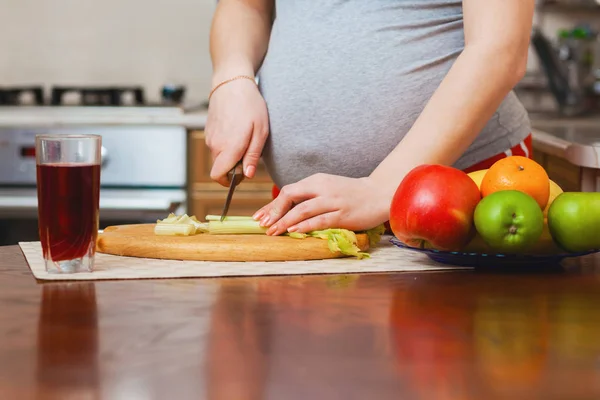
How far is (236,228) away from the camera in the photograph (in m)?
0.92

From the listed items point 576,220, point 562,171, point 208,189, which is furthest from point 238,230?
point 208,189

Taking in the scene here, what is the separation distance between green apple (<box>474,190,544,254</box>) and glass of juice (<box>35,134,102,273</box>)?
0.34 metres

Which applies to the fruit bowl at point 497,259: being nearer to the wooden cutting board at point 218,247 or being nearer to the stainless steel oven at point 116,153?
the wooden cutting board at point 218,247

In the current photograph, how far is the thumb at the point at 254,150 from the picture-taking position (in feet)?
3.49

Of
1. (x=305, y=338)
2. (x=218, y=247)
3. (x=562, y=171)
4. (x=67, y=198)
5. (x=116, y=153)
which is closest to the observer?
(x=305, y=338)

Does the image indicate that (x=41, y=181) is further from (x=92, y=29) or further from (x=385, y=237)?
(x=92, y=29)

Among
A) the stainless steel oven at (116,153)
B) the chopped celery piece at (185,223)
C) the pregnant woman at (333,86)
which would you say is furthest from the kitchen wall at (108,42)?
the chopped celery piece at (185,223)

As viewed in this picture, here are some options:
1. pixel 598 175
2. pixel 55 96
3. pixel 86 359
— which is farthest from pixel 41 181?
pixel 55 96

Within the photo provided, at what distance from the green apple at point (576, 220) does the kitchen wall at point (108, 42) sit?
2.18 metres

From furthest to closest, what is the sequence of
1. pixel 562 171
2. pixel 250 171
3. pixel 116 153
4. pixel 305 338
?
pixel 116 153 < pixel 562 171 < pixel 250 171 < pixel 305 338

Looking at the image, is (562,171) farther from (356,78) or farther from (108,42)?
(108,42)

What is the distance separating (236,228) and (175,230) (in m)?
0.06

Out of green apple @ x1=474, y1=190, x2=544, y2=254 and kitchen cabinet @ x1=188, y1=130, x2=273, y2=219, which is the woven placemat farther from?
kitchen cabinet @ x1=188, y1=130, x2=273, y2=219

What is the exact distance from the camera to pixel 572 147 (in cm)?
166
